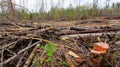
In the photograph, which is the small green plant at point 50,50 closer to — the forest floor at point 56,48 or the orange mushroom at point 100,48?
the forest floor at point 56,48

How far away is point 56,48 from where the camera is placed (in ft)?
11.0

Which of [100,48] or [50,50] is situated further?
[50,50]

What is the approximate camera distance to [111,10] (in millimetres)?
13109

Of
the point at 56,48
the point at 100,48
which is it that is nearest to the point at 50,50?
the point at 56,48

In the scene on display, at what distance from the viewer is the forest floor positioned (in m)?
2.88

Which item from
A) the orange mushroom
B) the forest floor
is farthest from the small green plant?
the orange mushroom

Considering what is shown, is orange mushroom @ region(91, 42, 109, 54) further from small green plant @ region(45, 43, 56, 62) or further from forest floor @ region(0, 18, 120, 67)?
small green plant @ region(45, 43, 56, 62)

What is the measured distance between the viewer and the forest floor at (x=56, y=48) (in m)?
2.88

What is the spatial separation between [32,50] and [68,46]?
0.53m

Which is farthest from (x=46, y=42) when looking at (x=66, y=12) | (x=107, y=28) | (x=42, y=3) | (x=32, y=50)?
(x=66, y=12)

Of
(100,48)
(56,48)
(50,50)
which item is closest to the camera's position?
(100,48)

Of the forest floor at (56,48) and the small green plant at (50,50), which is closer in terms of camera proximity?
the forest floor at (56,48)

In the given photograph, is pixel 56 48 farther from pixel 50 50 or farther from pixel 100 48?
pixel 100 48

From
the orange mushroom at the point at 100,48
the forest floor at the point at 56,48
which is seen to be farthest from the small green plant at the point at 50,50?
the orange mushroom at the point at 100,48
